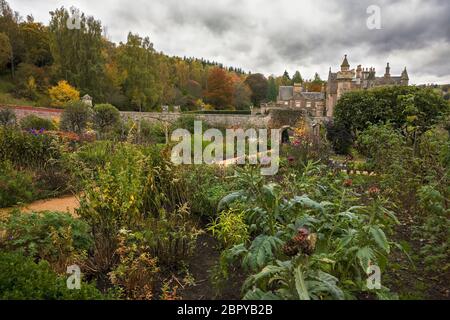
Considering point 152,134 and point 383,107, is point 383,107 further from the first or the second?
point 152,134

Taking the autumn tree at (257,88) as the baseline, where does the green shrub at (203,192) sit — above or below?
below

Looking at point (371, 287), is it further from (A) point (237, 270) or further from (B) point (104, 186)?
(B) point (104, 186)

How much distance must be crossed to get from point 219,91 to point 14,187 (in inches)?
1353

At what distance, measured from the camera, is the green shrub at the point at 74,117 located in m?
12.6

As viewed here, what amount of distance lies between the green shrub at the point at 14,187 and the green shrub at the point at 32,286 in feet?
12.4

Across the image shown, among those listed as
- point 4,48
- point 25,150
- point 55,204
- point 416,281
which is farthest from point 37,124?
point 4,48

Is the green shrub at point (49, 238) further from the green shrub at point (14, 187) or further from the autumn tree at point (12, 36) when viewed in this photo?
the autumn tree at point (12, 36)

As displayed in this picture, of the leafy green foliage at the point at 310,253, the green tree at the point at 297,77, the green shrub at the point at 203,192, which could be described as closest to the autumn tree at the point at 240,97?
the green tree at the point at 297,77

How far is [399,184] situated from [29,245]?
17.8ft

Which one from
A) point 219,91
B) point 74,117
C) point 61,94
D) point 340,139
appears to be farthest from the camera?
point 219,91

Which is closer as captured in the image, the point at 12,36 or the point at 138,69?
the point at 138,69

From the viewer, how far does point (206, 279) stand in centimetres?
293
